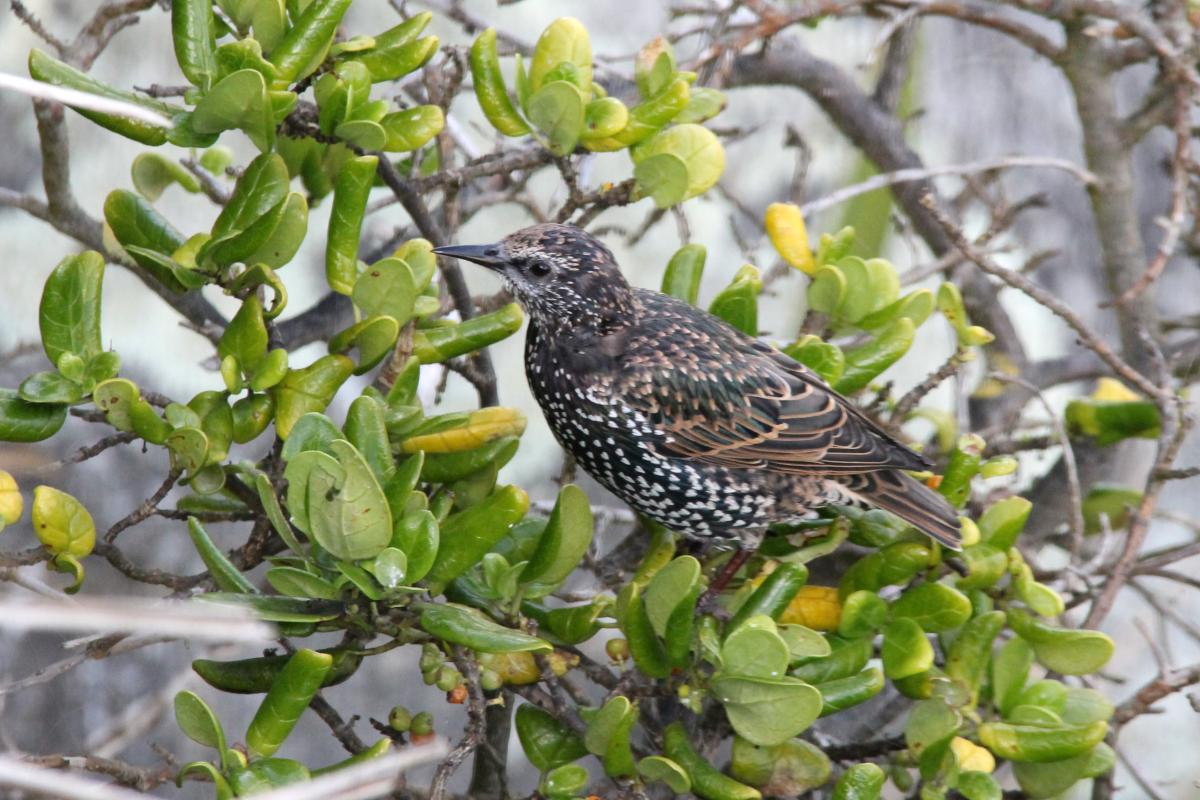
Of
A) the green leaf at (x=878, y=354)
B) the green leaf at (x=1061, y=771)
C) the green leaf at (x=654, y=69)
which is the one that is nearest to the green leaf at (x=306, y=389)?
the green leaf at (x=654, y=69)

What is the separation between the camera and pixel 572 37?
2.53m

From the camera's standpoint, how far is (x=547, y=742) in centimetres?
240

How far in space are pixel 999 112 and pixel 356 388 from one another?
3.69m

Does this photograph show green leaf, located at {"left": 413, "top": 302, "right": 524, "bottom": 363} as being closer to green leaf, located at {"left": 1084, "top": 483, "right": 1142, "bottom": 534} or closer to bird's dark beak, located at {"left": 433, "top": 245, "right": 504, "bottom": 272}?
bird's dark beak, located at {"left": 433, "top": 245, "right": 504, "bottom": 272}

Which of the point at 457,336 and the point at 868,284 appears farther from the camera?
the point at 868,284

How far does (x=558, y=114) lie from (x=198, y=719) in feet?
4.07

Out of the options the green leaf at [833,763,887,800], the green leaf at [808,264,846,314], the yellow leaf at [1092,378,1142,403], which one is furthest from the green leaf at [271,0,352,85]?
the yellow leaf at [1092,378,1142,403]

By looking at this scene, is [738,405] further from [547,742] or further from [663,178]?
[547,742]

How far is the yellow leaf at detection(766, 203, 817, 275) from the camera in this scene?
287cm

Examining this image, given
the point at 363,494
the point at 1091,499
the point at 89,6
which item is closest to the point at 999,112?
the point at 1091,499

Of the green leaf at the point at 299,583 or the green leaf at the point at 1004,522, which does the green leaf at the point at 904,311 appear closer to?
the green leaf at the point at 1004,522

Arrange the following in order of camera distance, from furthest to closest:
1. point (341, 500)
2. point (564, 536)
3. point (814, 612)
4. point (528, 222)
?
1. point (528, 222)
2. point (814, 612)
3. point (564, 536)
4. point (341, 500)

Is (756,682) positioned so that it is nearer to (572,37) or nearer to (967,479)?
(967,479)

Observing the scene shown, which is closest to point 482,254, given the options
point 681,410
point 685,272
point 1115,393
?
point 685,272
